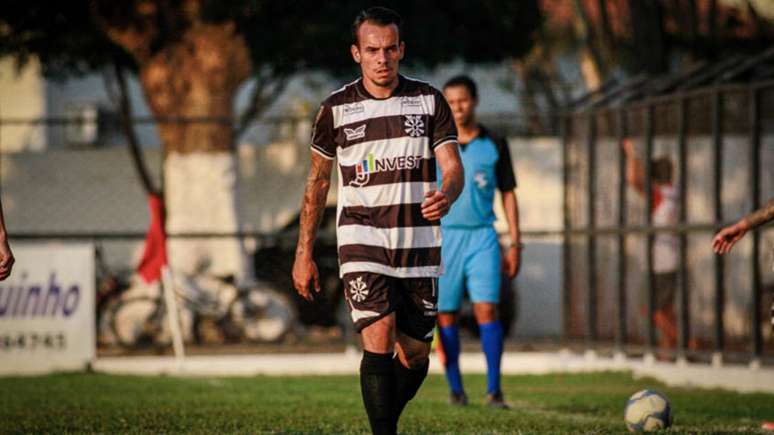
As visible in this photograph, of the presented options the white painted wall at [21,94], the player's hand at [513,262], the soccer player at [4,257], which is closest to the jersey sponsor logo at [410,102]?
the soccer player at [4,257]

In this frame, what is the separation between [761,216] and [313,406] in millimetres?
4494

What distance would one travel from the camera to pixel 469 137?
11266 mm

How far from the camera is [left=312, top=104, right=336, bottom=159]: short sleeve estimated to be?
7344 millimetres

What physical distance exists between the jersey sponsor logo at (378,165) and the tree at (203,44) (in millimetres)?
13868

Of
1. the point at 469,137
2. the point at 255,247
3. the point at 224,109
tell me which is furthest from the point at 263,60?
the point at 469,137

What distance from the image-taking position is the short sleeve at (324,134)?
24.1ft

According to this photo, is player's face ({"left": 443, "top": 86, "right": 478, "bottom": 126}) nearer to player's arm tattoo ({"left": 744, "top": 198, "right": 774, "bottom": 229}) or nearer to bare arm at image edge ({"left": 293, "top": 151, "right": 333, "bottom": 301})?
bare arm at image edge ({"left": 293, "top": 151, "right": 333, "bottom": 301})

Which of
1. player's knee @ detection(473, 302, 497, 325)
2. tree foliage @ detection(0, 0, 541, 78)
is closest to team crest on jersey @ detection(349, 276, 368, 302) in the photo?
player's knee @ detection(473, 302, 497, 325)

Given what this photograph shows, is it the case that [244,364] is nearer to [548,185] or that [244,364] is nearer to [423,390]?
[423,390]

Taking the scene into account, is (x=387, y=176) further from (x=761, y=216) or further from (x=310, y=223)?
(x=761, y=216)

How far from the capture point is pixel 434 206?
22.6ft

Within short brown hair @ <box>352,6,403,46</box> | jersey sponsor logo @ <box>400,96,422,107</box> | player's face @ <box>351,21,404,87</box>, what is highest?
short brown hair @ <box>352,6,403,46</box>

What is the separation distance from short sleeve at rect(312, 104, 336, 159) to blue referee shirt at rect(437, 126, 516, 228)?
3.70 meters

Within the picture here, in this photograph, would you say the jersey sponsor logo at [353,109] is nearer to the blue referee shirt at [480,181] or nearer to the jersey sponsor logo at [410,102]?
the jersey sponsor logo at [410,102]
